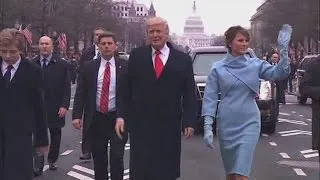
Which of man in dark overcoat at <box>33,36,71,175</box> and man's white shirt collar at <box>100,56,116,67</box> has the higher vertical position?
man's white shirt collar at <box>100,56,116,67</box>

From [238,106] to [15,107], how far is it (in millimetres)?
2008

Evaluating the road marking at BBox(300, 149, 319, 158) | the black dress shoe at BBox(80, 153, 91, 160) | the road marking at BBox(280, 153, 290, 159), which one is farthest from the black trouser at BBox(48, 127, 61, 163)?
the road marking at BBox(300, 149, 319, 158)

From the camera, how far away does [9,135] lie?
18.7ft

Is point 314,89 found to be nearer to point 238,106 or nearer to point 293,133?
point 238,106

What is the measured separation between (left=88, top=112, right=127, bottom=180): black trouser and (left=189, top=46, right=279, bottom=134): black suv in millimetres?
6260

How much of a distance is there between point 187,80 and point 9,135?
5.49 ft

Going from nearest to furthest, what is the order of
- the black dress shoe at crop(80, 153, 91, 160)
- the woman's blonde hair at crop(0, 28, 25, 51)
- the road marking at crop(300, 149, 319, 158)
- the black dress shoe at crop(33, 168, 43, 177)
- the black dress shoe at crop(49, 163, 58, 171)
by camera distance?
the woman's blonde hair at crop(0, 28, 25, 51) < the black dress shoe at crop(33, 168, 43, 177) < the black dress shoe at crop(49, 163, 58, 171) < the black dress shoe at crop(80, 153, 91, 160) < the road marking at crop(300, 149, 319, 158)

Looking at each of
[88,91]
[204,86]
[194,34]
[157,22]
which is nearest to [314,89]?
[157,22]

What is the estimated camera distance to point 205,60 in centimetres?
1556

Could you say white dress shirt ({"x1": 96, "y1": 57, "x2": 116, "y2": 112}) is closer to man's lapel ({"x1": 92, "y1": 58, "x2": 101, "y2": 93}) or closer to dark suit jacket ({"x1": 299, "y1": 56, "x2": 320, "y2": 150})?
man's lapel ({"x1": 92, "y1": 58, "x2": 101, "y2": 93})

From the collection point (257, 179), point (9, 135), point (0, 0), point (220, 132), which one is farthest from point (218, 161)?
point (0, 0)

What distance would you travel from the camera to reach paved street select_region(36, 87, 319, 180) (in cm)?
939

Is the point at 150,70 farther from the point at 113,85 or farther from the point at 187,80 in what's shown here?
the point at 113,85

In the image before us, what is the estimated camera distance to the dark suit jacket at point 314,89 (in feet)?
22.7
